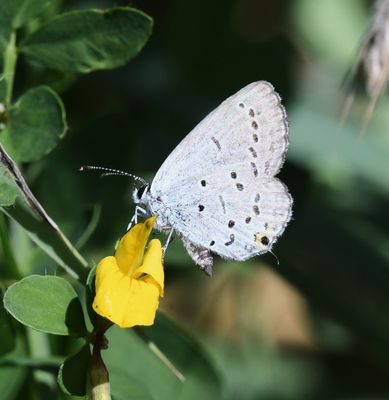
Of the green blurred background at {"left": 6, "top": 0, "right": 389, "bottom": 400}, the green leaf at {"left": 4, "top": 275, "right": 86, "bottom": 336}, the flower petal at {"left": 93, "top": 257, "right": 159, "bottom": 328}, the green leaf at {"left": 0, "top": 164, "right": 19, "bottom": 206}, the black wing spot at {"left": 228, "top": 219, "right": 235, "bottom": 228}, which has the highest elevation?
the green leaf at {"left": 0, "top": 164, "right": 19, "bottom": 206}

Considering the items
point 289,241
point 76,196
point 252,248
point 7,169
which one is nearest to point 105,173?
point 76,196

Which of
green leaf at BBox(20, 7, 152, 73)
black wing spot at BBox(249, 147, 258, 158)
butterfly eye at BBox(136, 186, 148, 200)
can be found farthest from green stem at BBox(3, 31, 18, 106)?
black wing spot at BBox(249, 147, 258, 158)

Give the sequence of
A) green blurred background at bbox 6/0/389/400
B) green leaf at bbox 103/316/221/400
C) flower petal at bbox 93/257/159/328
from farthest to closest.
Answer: green blurred background at bbox 6/0/389/400
green leaf at bbox 103/316/221/400
flower petal at bbox 93/257/159/328

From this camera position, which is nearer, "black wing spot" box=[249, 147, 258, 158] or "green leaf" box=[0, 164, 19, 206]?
"green leaf" box=[0, 164, 19, 206]

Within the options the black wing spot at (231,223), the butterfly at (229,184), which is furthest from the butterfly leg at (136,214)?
the black wing spot at (231,223)

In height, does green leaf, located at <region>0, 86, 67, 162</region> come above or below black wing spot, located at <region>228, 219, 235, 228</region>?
above

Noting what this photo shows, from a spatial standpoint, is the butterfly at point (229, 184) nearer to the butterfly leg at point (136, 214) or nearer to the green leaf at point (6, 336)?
the butterfly leg at point (136, 214)

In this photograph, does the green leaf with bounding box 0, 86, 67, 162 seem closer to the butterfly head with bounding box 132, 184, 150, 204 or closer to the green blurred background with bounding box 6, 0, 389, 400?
the butterfly head with bounding box 132, 184, 150, 204

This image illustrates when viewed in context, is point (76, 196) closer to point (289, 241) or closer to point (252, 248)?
point (252, 248)

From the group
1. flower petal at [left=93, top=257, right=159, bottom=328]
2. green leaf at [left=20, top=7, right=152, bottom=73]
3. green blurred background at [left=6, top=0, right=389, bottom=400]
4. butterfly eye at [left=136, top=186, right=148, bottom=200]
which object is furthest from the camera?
green blurred background at [left=6, top=0, right=389, bottom=400]
